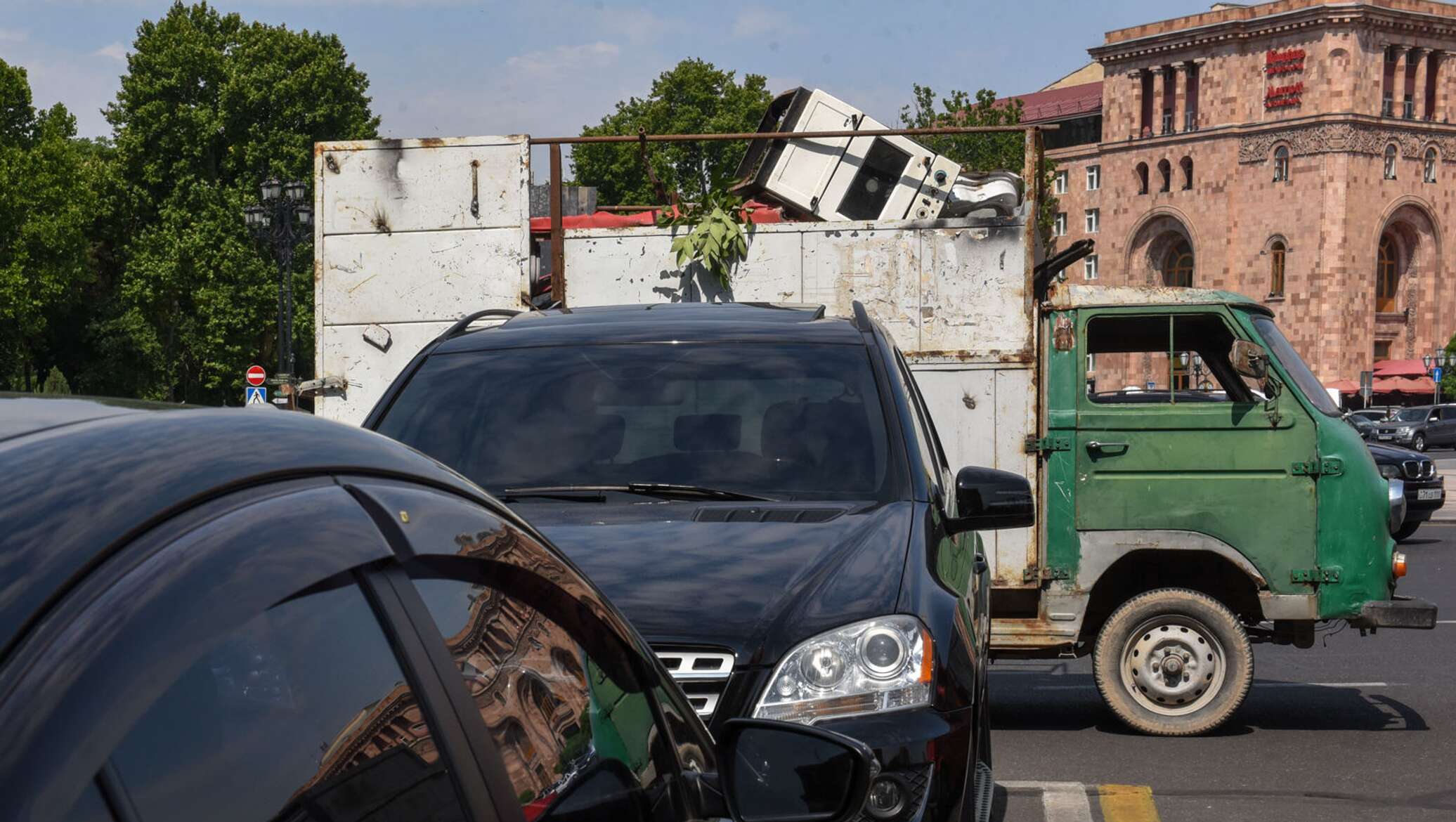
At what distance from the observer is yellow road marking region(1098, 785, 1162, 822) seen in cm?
662

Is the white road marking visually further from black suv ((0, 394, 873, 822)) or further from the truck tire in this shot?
black suv ((0, 394, 873, 822))

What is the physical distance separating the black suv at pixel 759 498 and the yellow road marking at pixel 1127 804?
1.14m

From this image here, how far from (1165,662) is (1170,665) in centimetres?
3

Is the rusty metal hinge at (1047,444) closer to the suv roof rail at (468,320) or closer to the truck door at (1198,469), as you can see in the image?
the truck door at (1198,469)

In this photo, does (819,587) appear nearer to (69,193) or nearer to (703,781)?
(703,781)

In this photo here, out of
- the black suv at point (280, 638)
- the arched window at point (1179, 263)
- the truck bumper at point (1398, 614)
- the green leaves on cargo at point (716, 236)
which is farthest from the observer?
the arched window at point (1179, 263)

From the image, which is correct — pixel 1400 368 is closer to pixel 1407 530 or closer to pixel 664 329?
pixel 1407 530

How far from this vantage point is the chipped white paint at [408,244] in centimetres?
941

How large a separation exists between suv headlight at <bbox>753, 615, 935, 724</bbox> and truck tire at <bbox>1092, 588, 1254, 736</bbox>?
4.79 meters

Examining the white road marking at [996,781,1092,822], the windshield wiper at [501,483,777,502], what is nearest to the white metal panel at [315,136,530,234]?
the white road marking at [996,781,1092,822]

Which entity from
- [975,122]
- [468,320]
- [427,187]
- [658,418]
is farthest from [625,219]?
[975,122]

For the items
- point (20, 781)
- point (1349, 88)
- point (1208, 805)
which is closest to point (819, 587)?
point (20, 781)

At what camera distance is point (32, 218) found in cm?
4959

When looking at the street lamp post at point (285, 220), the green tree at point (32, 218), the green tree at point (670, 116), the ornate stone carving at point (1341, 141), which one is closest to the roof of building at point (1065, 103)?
the ornate stone carving at point (1341, 141)
